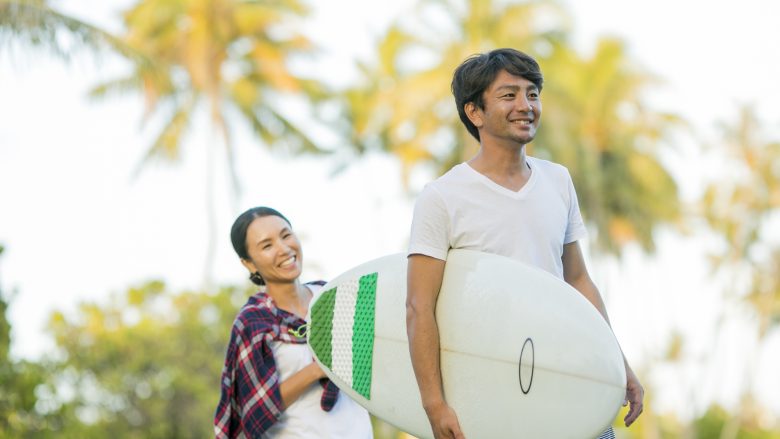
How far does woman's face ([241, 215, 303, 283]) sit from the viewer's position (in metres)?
4.27

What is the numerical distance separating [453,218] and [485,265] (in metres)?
0.15

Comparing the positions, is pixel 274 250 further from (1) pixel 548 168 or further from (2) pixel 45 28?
(2) pixel 45 28

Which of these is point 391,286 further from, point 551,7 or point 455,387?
point 551,7

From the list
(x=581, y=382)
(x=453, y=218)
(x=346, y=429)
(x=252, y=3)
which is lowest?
(x=346, y=429)

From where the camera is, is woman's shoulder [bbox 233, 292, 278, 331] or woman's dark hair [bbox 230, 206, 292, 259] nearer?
woman's shoulder [bbox 233, 292, 278, 331]

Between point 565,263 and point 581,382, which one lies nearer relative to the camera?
point 581,382

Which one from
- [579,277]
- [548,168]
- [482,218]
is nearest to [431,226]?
[482,218]

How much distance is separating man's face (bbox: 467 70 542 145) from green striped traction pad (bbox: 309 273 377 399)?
0.77 metres

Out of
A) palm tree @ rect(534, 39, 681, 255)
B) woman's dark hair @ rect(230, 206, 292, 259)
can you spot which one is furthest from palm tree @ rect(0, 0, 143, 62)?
palm tree @ rect(534, 39, 681, 255)

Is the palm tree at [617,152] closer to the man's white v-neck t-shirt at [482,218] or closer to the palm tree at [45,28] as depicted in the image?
the palm tree at [45,28]

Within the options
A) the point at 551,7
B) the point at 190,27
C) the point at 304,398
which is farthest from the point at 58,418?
the point at 551,7

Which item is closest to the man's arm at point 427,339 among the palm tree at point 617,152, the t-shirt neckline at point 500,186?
the t-shirt neckline at point 500,186

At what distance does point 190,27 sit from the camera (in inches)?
1039

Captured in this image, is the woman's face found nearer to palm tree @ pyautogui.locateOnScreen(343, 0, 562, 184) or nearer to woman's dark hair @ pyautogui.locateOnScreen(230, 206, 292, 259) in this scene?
woman's dark hair @ pyautogui.locateOnScreen(230, 206, 292, 259)
